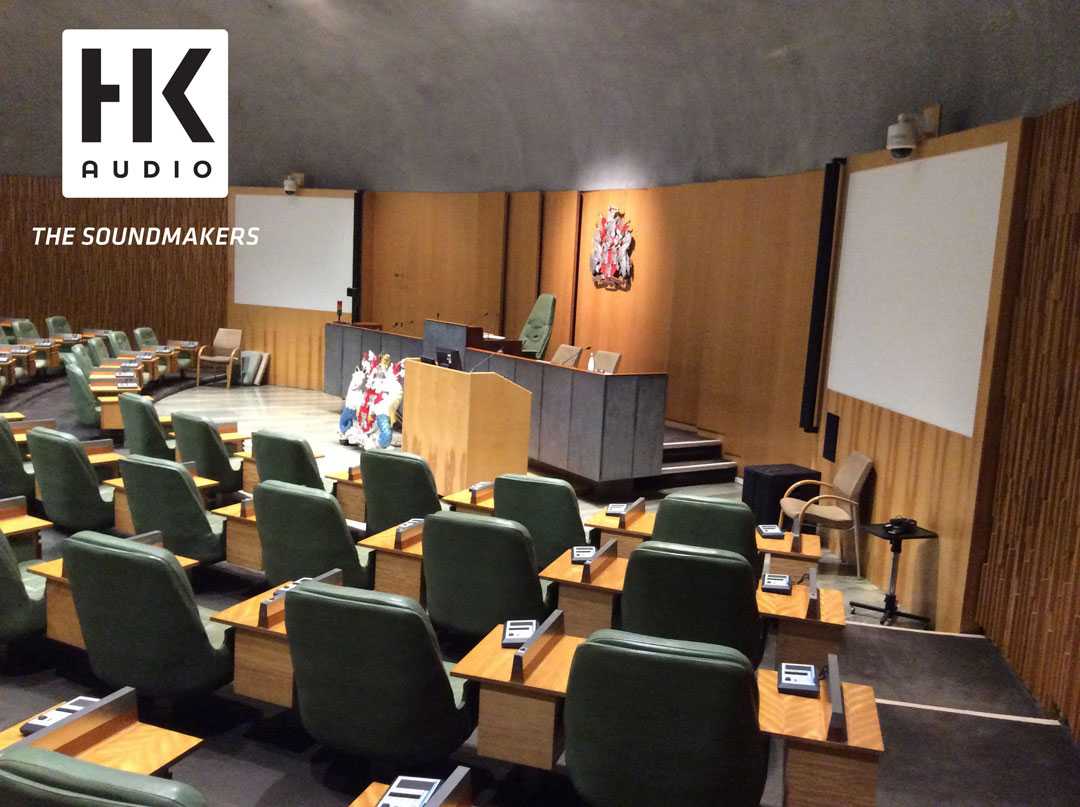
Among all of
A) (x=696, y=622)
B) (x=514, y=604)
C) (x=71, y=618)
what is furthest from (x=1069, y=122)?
(x=71, y=618)

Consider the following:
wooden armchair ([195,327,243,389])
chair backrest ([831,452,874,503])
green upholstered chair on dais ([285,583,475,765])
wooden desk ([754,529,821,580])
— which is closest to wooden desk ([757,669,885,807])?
green upholstered chair on dais ([285,583,475,765])

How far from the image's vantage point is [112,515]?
5.39 metres

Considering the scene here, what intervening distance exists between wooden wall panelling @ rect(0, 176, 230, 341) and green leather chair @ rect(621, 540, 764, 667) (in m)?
13.1

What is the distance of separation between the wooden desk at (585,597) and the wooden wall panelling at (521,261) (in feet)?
28.8

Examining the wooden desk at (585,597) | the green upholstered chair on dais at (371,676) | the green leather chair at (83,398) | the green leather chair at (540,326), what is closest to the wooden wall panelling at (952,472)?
the wooden desk at (585,597)

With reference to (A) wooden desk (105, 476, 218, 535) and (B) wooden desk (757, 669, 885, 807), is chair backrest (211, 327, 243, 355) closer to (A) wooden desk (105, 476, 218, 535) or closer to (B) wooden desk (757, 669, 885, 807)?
(A) wooden desk (105, 476, 218, 535)

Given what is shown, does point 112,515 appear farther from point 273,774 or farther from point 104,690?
point 273,774

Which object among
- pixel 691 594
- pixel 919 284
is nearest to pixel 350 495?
pixel 691 594

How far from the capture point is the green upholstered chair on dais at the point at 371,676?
265cm

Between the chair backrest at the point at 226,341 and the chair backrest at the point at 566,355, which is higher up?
the chair backrest at the point at 566,355

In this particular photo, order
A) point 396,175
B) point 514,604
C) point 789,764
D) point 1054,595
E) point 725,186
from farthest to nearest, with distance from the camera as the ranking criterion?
point 396,175
point 725,186
point 1054,595
point 514,604
point 789,764

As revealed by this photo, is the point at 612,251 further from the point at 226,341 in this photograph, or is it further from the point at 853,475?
the point at 226,341

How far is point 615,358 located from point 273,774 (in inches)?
289

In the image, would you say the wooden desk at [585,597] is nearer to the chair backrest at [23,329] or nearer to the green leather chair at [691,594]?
the green leather chair at [691,594]
